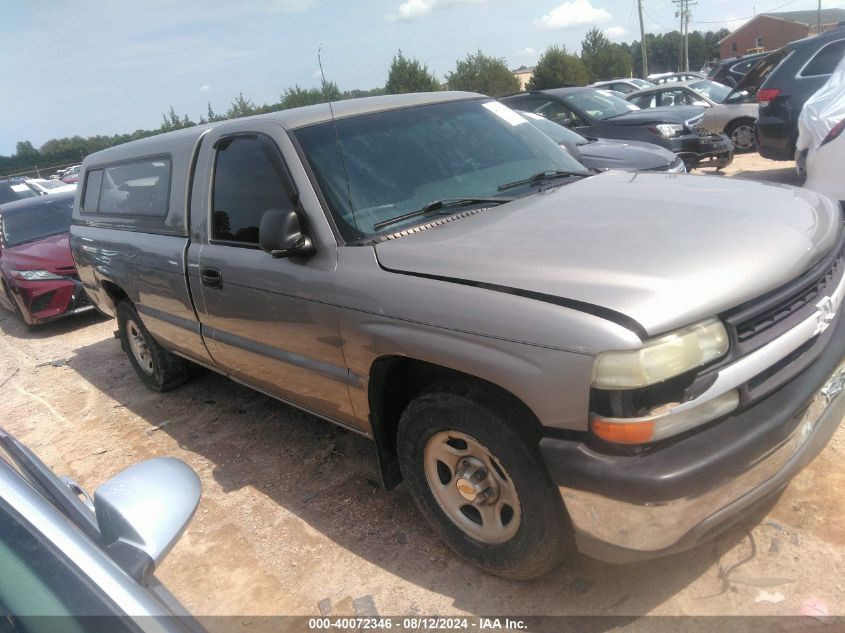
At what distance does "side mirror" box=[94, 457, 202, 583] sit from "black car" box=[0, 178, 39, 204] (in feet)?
53.8

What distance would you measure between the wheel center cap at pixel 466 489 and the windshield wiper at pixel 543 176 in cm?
145

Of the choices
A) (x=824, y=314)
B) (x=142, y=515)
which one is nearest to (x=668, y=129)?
(x=824, y=314)

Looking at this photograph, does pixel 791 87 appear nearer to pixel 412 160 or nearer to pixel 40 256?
pixel 412 160

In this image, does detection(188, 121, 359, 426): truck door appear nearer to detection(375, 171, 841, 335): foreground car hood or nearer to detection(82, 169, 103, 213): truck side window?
detection(375, 171, 841, 335): foreground car hood

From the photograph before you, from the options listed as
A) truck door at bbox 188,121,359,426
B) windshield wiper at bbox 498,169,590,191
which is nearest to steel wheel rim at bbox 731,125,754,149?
windshield wiper at bbox 498,169,590,191

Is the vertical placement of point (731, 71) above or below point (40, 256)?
below

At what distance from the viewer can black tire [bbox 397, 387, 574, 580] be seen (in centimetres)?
224

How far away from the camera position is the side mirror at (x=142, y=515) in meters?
1.44

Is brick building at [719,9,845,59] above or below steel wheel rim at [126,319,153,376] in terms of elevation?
below

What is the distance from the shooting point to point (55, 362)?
6.78 m

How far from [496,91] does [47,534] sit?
3821cm

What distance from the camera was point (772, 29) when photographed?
76125 millimetres

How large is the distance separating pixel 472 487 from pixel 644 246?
108 cm

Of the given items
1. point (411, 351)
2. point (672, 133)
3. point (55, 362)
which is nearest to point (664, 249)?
point (411, 351)
